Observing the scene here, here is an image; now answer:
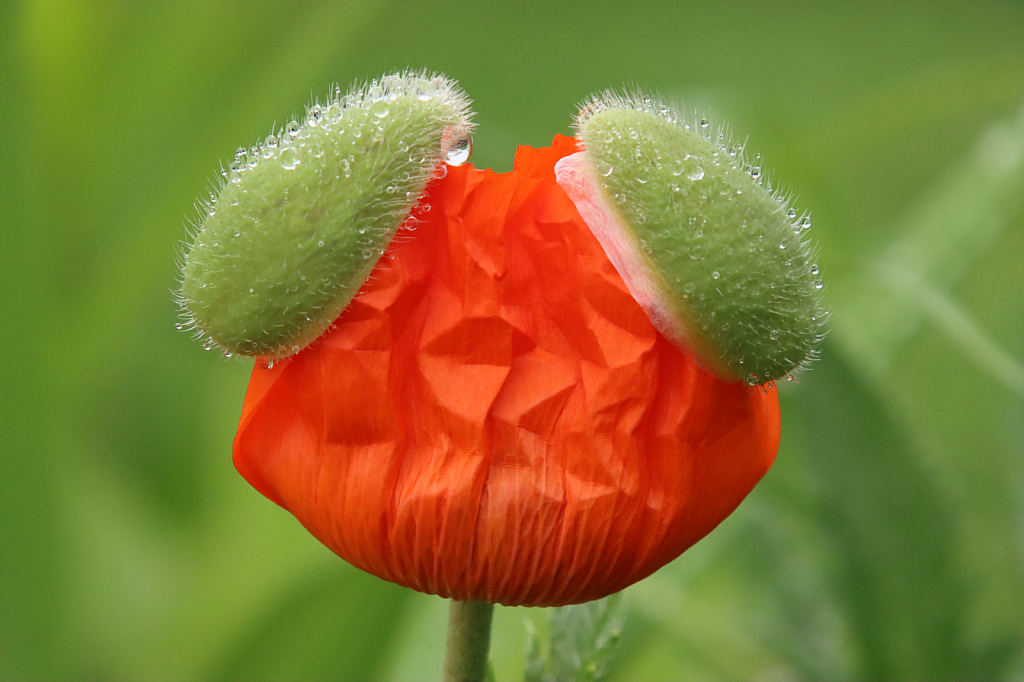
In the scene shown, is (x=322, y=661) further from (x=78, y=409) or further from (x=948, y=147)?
(x=948, y=147)

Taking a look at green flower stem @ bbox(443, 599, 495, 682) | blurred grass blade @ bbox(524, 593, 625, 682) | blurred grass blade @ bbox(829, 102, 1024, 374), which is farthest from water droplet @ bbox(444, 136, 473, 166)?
blurred grass blade @ bbox(829, 102, 1024, 374)

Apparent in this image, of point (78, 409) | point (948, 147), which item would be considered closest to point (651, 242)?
point (78, 409)

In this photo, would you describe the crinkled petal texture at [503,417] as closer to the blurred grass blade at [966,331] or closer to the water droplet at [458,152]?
the water droplet at [458,152]

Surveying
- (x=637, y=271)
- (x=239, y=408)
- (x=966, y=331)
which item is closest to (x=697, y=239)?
(x=637, y=271)

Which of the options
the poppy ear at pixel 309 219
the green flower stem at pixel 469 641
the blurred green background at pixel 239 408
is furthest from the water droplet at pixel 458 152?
the blurred green background at pixel 239 408

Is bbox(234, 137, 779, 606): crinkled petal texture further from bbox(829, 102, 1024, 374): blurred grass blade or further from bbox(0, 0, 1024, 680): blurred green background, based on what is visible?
bbox(829, 102, 1024, 374): blurred grass blade

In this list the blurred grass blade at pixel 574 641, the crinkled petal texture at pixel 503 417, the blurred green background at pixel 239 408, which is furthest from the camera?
the blurred green background at pixel 239 408
